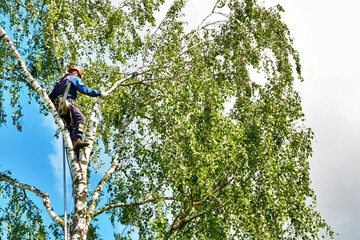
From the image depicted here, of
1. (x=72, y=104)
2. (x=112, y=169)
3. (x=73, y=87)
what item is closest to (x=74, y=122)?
(x=72, y=104)

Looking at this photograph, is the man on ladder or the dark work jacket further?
the dark work jacket

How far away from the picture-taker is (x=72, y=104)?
7.35 meters

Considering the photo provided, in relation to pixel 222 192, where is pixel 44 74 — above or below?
above

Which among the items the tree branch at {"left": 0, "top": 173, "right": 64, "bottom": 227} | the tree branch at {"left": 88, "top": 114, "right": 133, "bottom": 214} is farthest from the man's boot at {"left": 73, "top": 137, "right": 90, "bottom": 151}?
the tree branch at {"left": 88, "top": 114, "right": 133, "bottom": 214}

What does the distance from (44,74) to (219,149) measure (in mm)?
4474

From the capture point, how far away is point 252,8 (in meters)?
10.7

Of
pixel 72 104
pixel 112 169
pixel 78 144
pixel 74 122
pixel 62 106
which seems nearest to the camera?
pixel 78 144

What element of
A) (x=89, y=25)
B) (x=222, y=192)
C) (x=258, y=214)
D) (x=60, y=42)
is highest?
(x=89, y=25)

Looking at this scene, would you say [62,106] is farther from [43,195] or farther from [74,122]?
[43,195]

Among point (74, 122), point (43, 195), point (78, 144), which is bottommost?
point (43, 195)

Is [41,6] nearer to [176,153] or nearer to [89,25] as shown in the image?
[89,25]

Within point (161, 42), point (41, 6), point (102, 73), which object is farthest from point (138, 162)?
point (41, 6)

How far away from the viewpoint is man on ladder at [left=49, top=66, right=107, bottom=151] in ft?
23.2

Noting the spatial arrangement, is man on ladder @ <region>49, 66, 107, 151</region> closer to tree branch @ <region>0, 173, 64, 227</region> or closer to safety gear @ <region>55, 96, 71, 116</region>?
safety gear @ <region>55, 96, 71, 116</region>
